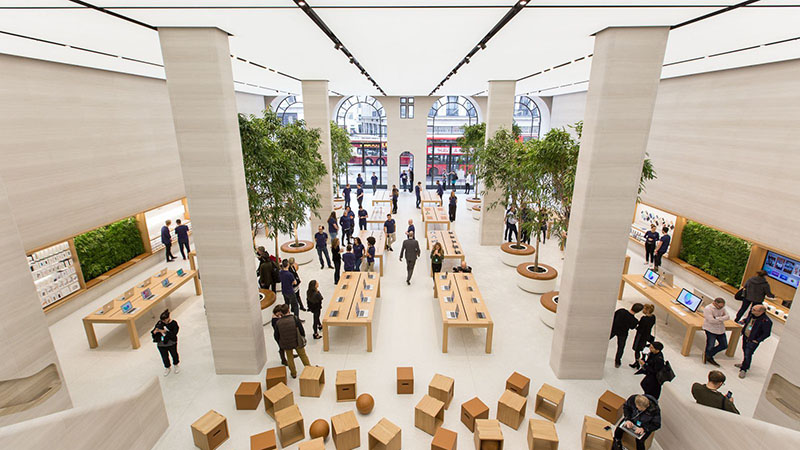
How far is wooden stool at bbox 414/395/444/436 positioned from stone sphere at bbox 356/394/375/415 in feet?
2.28

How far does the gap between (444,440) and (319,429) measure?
5.27 feet

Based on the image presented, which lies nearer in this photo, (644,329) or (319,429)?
(319,429)

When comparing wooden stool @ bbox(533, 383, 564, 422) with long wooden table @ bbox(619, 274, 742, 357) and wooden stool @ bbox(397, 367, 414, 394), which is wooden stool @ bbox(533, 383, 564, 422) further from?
long wooden table @ bbox(619, 274, 742, 357)

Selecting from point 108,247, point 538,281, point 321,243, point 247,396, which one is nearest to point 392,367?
point 247,396

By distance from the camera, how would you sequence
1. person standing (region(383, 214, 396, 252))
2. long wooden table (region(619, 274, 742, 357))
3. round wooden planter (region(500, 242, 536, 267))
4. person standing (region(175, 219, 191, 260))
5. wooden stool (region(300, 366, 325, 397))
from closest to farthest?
1. wooden stool (region(300, 366, 325, 397))
2. long wooden table (region(619, 274, 742, 357))
3. round wooden planter (region(500, 242, 536, 267))
4. person standing (region(175, 219, 191, 260))
5. person standing (region(383, 214, 396, 252))

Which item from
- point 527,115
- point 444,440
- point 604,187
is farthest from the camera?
point 527,115

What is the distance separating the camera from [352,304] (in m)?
7.22

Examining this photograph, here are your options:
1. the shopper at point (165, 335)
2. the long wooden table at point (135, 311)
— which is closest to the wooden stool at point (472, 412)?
the shopper at point (165, 335)

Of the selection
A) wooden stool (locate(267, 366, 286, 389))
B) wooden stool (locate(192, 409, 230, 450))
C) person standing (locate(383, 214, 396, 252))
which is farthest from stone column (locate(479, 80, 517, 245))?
wooden stool (locate(192, 409, 230, 450))

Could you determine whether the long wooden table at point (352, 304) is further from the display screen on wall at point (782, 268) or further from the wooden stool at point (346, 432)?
the display screen on wall at point (782, 268)

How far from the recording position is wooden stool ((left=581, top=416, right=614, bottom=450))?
178 inches

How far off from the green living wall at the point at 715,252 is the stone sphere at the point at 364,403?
8998 mm

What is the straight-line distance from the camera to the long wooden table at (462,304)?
260 inches

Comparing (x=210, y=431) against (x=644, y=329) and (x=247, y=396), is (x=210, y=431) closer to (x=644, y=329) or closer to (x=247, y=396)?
(x=247, y=396)
